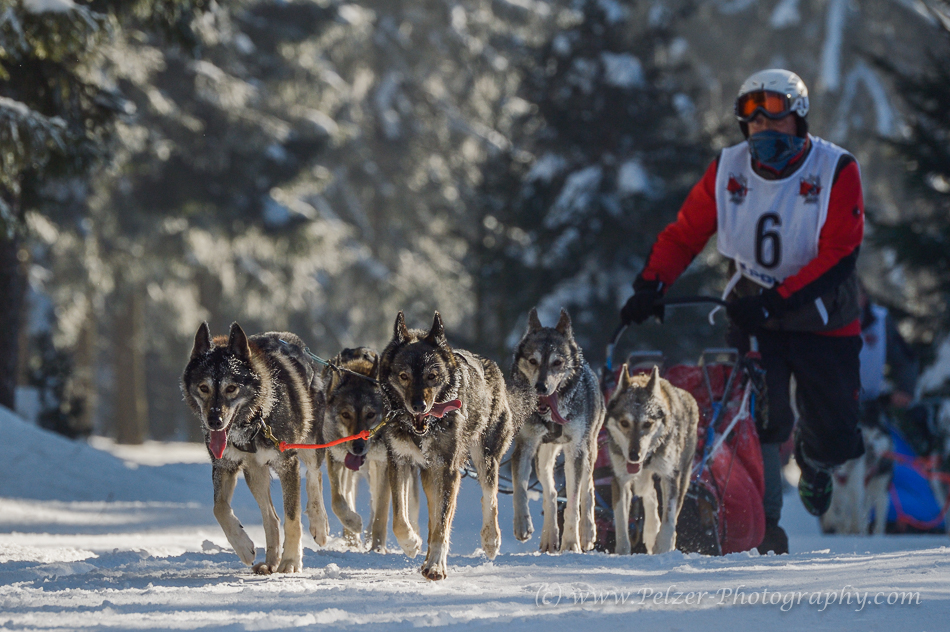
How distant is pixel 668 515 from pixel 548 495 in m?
0.67

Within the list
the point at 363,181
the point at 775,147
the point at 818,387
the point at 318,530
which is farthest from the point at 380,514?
the point at 363,181

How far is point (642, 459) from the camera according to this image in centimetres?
560

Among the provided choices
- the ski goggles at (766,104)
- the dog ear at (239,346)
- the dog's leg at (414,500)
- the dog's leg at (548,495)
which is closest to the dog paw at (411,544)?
the dog's leg at (414,500)

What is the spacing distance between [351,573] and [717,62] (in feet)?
130

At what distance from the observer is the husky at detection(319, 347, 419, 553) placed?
5.38 meters

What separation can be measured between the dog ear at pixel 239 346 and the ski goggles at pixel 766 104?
309cm

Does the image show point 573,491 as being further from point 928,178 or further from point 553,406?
point 928,178

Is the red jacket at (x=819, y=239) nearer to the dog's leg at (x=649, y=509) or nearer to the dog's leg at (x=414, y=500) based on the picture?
the dog's leg at (x=649, y=509)

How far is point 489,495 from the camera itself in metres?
5.18

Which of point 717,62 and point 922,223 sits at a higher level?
point 717,62

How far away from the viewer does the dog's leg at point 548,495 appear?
570cm

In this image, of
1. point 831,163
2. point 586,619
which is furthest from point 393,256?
point 586,619

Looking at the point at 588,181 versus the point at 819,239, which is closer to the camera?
the point at 819,239

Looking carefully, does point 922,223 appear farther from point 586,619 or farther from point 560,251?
point 586,619
